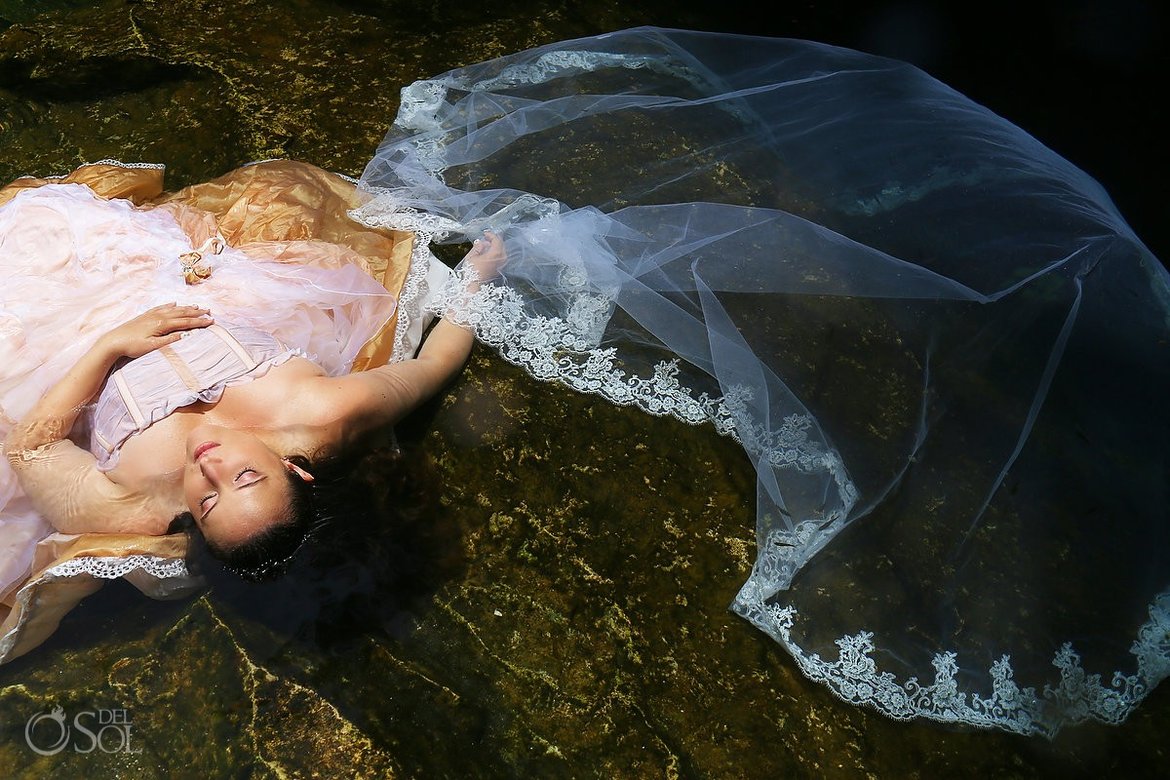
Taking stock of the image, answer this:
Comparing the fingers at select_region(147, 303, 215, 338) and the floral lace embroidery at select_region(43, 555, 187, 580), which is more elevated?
the fingers at select_region(147, 303, 215, 338)

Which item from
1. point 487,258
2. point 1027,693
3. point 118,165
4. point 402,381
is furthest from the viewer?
point 118,165

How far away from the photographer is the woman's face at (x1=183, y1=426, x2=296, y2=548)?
240cm

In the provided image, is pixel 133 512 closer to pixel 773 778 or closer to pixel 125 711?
pixel 125 711

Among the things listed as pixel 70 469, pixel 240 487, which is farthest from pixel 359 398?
pixel 70 469

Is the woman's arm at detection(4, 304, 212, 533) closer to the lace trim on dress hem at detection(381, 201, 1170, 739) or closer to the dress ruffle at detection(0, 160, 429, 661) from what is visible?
the dress ruffle at detection(0, 160, 429, 661)

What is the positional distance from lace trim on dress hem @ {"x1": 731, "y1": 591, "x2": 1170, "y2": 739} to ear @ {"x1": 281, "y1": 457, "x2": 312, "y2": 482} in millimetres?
1651

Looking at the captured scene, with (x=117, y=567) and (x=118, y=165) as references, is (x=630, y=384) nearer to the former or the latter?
(x=117, y=567)

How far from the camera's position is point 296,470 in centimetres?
257

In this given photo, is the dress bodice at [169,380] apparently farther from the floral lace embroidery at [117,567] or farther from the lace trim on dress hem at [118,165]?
the lace trim on dress hem at [118,165]

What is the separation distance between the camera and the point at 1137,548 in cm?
239

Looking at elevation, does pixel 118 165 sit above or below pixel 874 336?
below

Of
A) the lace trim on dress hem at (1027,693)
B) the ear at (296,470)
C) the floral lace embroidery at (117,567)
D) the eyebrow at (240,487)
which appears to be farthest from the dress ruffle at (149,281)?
the lace trim on dress hem at (1027,693)

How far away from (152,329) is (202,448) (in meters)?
0.51

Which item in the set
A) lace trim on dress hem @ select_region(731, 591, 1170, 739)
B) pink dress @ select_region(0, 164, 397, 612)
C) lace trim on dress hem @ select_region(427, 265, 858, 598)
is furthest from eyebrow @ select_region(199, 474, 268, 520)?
lace trim on dress hem @ select_region(731, 591, 1170, 739)
